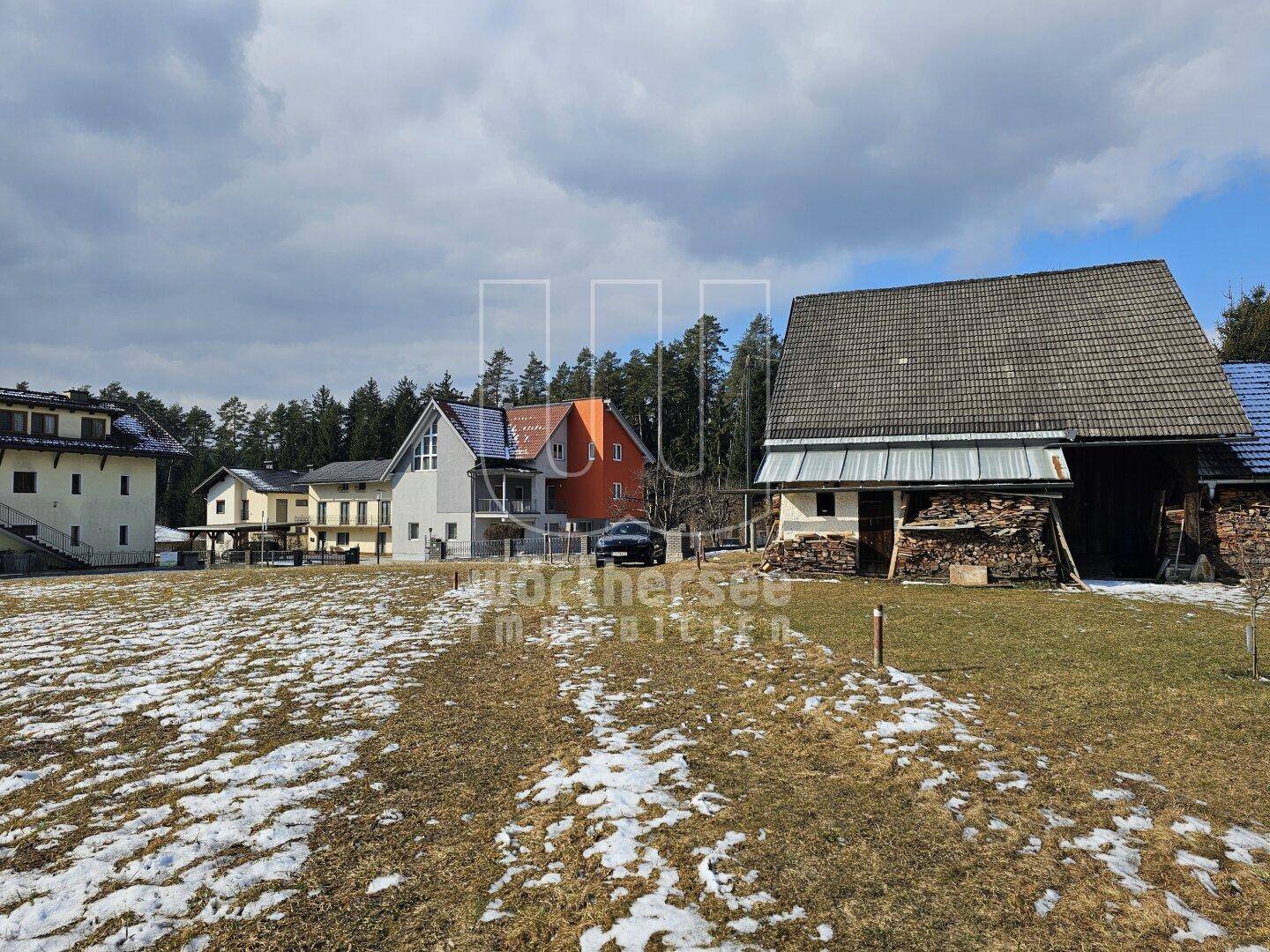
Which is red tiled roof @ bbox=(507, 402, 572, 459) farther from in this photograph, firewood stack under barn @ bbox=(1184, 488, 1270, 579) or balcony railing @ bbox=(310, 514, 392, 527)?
firewood stack under barn @ bbox=(1184, 488, 1270, 579)

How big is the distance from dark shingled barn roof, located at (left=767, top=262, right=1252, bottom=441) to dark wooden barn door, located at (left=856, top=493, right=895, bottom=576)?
7.33 feet

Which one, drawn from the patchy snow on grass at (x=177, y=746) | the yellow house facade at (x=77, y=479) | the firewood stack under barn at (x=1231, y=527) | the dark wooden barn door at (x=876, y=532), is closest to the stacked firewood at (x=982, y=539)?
the dark wooden barn door at (x=876, y=532)

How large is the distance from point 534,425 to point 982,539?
1287 inches

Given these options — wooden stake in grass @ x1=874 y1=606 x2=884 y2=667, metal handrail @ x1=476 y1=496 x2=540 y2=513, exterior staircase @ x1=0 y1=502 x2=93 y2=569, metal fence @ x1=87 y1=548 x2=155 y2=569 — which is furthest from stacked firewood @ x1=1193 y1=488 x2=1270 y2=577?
exterior staircase @ x1=0 y1=502 x2=93 y2=569

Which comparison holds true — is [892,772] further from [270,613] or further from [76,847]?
[270,613]

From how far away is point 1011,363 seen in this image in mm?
22469

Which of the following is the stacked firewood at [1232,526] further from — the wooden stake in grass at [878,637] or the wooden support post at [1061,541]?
the wooden stake in grass at [878,637]

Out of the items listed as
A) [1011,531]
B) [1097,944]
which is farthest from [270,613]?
[1011,531]

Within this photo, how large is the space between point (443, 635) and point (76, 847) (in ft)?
26.0

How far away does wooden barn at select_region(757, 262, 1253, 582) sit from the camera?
763 inches

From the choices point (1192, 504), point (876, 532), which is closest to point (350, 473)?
point (876, 532)

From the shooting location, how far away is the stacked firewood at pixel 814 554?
69.2ft

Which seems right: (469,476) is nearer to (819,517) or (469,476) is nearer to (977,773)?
(819,517)

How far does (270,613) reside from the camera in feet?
50.5
